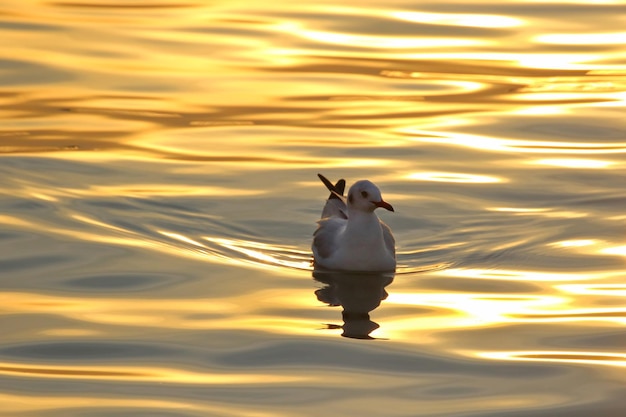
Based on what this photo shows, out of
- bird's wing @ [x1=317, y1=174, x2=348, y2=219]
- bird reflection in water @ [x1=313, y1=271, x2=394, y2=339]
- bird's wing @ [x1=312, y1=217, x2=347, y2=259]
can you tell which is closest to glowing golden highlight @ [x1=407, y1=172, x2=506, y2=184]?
bird's wing @ [x1=317, y1=174, x2=348, y2=219]

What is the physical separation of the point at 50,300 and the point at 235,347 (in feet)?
6.26

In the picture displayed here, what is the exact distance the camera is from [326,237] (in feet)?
42.6

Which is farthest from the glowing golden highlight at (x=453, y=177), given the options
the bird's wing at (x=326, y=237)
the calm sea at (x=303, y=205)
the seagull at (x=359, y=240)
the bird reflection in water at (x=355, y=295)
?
the bird reflection in water at (x=355, y=295)

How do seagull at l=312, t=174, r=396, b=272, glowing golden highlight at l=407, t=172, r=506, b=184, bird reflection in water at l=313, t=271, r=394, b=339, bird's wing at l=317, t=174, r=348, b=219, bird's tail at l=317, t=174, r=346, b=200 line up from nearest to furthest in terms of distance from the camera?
1. bird reflection in water at l=313, t=271, r=394, b=339
2. seagull at l=312, t=174, r=396, b=272
3. bird's wing at l=317, t=174, r=348, b=219
4. bird's tail at l=317, t=174, r=346, b=200
5. glowing golden highlight at l=407, t=172, r=506, b=184

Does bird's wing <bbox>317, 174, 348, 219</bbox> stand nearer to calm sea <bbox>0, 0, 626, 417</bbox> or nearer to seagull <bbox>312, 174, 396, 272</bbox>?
calm sea <bbox>0, 0, 626, 417</bbox>

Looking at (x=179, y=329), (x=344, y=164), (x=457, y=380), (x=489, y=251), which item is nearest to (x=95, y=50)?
(x=344, y=164)

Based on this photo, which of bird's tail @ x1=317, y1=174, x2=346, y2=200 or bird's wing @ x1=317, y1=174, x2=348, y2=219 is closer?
bird's wing @ x1=317, y1=174, x2=348, y2=219

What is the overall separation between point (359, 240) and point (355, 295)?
0.77 metres

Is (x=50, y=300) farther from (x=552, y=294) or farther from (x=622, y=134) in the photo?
(x=622, y=134)

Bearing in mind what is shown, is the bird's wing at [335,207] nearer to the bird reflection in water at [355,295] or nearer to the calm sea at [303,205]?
the calm sea at [303,205]

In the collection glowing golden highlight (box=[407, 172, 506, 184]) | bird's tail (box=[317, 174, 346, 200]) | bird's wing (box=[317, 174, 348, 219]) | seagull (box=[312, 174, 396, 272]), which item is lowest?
seagull (box=[312, 174, 396, 272])

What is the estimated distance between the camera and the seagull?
496 inches

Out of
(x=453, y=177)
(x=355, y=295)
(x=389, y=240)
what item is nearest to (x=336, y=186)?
(x=389, y=240)

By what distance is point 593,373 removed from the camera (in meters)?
9.87
